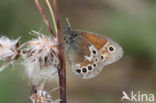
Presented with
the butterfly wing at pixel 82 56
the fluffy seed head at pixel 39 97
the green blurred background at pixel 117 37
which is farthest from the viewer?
the green blurred background at pixel 117 37

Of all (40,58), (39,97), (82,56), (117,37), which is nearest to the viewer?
(39,97)

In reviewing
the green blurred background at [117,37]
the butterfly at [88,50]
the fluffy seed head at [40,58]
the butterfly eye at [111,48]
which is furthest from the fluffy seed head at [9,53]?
the green blurred background at [117,37]

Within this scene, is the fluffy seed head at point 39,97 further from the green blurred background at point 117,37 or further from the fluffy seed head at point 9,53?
the green blurred background at point 117,37

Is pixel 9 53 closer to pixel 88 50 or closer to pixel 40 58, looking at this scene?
pixel 40 58

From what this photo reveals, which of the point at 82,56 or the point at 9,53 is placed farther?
the point at 82,56

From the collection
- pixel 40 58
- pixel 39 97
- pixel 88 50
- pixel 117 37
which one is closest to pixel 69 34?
pixel 88 50

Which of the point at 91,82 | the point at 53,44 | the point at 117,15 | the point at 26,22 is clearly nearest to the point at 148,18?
the point at 117,15

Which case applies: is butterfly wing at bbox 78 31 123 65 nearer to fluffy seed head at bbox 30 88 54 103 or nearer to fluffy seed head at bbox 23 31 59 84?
fluffy seed head at bbox 23 31 59 84
